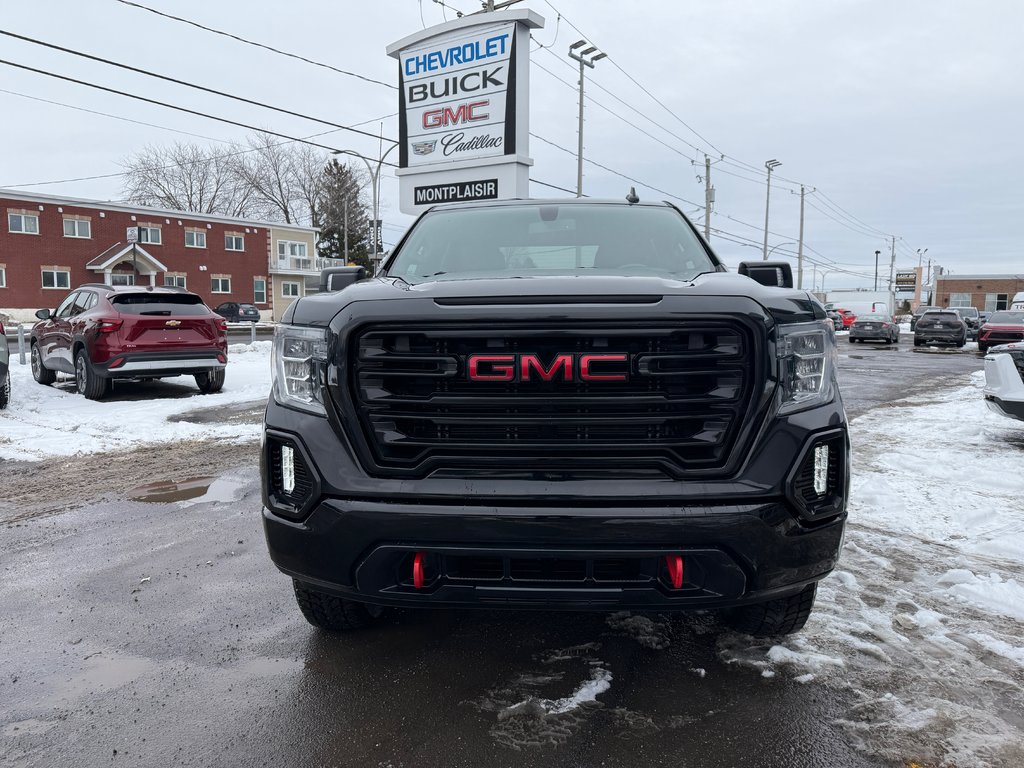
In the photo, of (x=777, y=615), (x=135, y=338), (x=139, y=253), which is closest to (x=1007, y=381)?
(x=777, y=615)

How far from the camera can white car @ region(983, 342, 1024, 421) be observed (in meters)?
6.77

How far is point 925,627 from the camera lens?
121 inches

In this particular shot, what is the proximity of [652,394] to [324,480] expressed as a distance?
3.66 feet

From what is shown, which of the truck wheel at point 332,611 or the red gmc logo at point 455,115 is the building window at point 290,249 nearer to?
the red gmc logo at point 455,115

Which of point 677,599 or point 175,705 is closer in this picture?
point 677,599

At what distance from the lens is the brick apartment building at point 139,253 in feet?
125

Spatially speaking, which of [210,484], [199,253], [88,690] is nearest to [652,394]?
[88,690]

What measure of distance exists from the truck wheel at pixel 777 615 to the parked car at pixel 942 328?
31.6 meters

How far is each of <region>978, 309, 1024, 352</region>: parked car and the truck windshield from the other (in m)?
23.3

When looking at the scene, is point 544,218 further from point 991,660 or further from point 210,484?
point 210,484

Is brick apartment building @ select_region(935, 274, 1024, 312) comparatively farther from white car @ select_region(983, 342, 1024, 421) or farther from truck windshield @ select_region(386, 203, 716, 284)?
truck windshield @ select_region(386, 203, 716, 284)

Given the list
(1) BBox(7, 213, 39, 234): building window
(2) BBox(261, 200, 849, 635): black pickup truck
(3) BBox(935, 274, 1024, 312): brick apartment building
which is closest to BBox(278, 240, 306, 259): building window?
(1) BBox(7, 213, 39, 234): building window

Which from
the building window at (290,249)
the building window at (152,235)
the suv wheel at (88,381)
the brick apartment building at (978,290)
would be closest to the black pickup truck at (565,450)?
the suv wheel at (88,381)

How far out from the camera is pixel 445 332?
2338 mm
